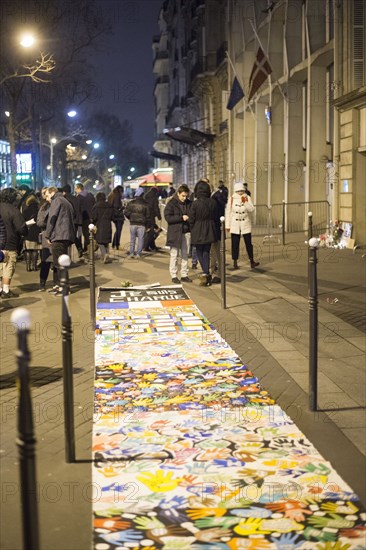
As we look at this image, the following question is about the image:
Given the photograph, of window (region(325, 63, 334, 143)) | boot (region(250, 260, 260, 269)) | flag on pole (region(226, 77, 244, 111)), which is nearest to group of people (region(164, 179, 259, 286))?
boot (region(250, 260, 260, 269))

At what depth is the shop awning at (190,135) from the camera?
160 feet

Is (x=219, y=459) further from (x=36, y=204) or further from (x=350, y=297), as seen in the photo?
(x=36, y=204)

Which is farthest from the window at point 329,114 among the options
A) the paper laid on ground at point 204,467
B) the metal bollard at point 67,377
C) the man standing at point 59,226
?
the metal bollard at point 67,377

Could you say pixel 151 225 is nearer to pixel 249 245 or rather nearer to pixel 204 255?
pixel 249 245

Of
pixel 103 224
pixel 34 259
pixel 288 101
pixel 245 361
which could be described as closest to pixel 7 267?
pixel 34 259

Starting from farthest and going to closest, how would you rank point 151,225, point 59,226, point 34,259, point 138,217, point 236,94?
point 236,94 → point 151,225 → point 138,217 → point 34,259 → point 59,226

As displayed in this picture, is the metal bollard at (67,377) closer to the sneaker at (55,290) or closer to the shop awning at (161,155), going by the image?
the sneaker at (55,290)

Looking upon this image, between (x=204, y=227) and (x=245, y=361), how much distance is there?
622 centimetres

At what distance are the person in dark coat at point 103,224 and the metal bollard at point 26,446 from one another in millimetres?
15690

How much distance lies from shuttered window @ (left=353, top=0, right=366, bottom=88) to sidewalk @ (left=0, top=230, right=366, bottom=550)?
20.0 ft

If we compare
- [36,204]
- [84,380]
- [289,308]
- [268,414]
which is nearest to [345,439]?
[268,414]

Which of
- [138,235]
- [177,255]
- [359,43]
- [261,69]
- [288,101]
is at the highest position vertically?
[261,69]

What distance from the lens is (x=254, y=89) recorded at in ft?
97.8

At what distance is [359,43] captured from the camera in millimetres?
20547
